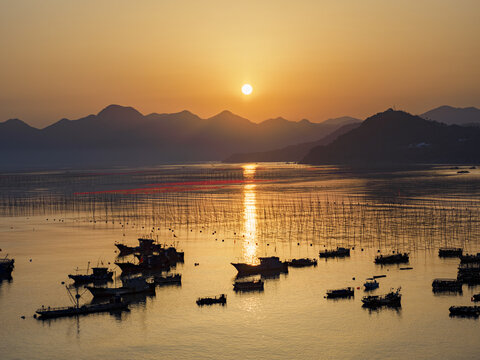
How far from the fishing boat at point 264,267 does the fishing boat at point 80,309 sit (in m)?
21.8

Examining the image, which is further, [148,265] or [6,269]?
[148,265]

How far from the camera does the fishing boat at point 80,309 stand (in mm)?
71188

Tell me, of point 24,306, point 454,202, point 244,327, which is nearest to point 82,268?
point 24,306

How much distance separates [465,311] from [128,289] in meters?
43.8

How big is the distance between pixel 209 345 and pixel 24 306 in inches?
1126

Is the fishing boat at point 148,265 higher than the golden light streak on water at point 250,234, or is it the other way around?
the golden light streak on water at point 250,234

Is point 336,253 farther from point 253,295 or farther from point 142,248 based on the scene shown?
point 142,248

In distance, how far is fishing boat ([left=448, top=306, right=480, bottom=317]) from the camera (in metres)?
67.1

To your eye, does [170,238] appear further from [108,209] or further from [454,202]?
[454,202]

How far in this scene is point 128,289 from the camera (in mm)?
81125

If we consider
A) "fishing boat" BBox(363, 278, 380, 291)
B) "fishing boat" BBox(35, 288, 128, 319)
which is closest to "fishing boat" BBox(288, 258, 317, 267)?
"fishing boat" BBox(363, 278, 380, 291)

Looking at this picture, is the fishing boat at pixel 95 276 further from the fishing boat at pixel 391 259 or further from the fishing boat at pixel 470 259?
the fishing boat at pixel 470 259

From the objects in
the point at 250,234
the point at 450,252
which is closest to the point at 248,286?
the point at 450,252

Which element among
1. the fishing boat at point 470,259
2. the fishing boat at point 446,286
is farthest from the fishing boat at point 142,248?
the fishing boat at point 470,259
